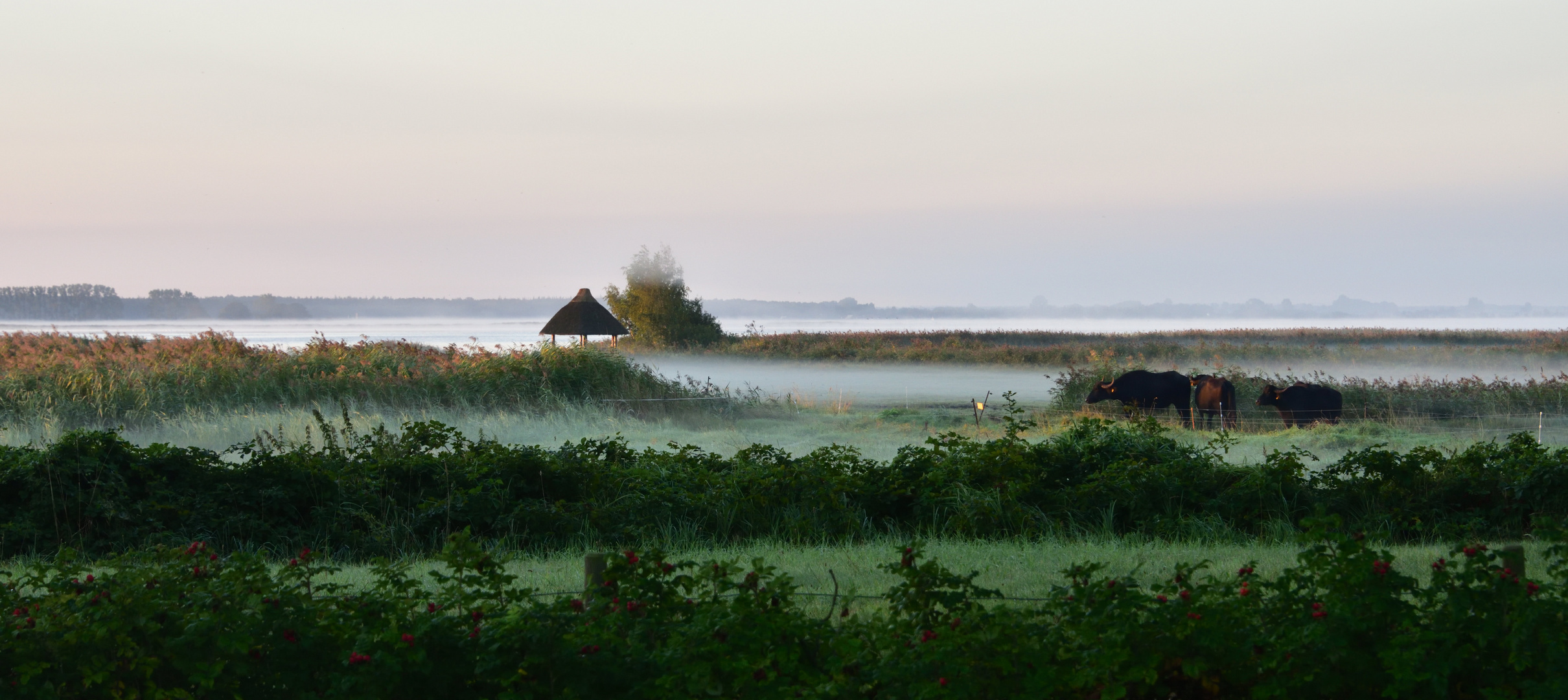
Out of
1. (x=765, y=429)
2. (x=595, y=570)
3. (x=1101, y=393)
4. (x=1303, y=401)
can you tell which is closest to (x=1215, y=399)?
(x=1303, y=401)

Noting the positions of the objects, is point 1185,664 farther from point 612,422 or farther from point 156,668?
point 612,422

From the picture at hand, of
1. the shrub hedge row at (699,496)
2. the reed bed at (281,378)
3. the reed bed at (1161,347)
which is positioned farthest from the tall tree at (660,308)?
the shrub hedge row at (699,496)

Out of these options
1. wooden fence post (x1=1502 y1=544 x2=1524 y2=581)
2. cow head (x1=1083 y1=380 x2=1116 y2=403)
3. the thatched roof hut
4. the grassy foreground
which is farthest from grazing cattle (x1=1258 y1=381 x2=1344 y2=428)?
the thatched roof hut

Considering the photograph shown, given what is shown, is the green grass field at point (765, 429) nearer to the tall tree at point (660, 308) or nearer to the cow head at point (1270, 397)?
the cow head at point (1270, 397)

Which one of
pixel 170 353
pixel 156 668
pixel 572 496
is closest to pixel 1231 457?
pixel 572 496

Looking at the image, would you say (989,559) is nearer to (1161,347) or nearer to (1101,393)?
(1101,393)

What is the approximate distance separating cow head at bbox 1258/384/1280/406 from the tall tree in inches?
936

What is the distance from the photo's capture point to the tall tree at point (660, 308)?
3938cm

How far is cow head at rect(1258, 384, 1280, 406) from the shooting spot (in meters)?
17.9

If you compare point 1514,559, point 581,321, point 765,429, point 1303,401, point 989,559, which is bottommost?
point 765,429

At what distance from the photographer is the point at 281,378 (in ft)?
56.4

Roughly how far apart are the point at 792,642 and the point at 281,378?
1580cm

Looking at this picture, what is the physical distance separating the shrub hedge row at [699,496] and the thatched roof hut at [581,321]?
1995cm

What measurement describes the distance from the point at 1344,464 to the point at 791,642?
7.12 meters
